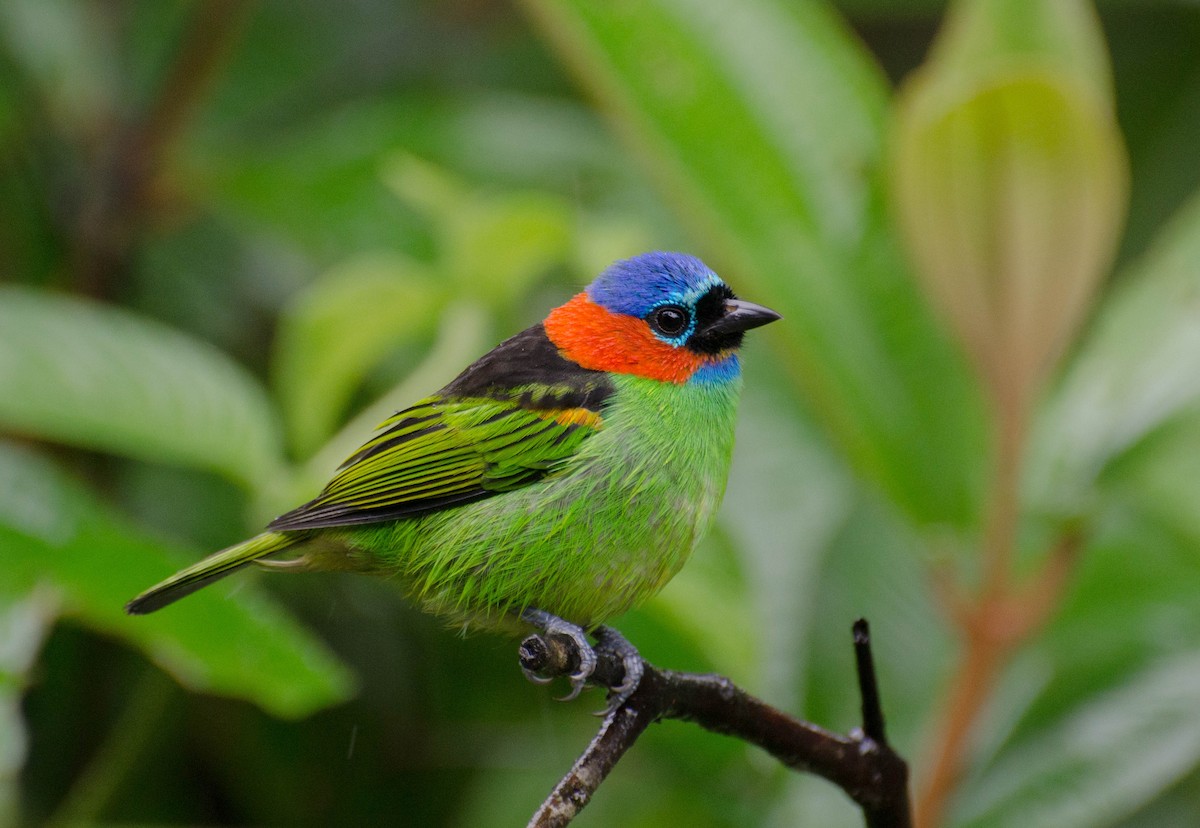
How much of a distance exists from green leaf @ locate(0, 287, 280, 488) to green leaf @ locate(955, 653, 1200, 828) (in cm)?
141

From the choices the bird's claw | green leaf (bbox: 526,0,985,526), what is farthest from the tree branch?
green leaf (bbox: 526,0,985,526)

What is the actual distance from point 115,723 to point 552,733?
0.91 meters

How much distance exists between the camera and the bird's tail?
1.70 m

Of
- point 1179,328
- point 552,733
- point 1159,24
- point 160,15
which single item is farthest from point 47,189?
point 1159,24

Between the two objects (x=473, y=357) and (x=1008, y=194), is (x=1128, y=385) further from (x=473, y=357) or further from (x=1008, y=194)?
(x=473, y=357)

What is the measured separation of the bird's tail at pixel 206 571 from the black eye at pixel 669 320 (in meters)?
0.55

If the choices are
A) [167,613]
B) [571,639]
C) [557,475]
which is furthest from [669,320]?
[167,613]

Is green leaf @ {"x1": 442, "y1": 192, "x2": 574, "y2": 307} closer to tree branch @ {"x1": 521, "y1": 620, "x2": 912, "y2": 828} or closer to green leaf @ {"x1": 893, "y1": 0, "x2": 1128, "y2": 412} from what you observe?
green leaf @ {"x1": 893, "y1": 0, "x2": 1128, "y2": 412}

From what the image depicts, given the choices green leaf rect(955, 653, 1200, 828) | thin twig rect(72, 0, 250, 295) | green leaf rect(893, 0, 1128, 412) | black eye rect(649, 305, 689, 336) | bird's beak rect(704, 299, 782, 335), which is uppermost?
green leaf rect(893, 0, 1128, 412)

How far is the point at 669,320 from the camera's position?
186 cm

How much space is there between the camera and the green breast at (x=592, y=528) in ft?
5.60

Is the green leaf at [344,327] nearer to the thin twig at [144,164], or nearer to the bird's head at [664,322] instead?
the bird's head at [664,322]

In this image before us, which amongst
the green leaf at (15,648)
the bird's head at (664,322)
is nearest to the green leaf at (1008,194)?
the bird's head at (664,322)

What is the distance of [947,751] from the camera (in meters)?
2.17
